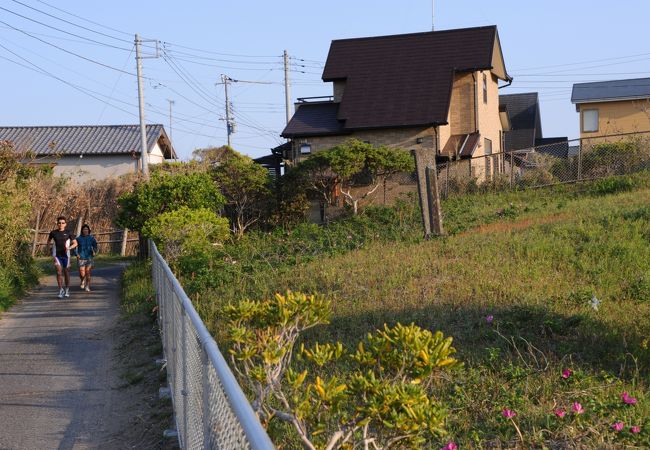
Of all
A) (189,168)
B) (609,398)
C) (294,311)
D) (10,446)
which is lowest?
(10,446)

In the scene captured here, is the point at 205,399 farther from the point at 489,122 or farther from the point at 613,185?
the point at 489,122

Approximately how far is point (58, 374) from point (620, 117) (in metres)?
35.1

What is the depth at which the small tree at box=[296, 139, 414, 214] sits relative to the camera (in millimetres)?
23922

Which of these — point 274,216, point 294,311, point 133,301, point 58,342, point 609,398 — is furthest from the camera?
point 274,216

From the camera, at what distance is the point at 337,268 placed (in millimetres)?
12914

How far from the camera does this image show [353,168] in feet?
78.8

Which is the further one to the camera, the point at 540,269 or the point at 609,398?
the point at 540,269

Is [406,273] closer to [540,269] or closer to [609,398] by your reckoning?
[540,269]

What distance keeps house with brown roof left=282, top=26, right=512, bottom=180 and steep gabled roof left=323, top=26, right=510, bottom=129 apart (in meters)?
0.04

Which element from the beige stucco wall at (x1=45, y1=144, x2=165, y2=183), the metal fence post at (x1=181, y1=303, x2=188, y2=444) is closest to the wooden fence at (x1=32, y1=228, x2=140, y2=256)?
the beige stucco wall at (x1=45, y1=144, x2=165, y2=183)

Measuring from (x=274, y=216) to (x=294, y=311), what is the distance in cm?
1949

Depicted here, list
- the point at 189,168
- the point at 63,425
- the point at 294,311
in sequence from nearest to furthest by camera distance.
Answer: the point at 294,311 < the point at 63,425 < the point at 189,168

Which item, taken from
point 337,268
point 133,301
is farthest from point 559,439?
point 133,301

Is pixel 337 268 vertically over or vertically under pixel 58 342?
over
